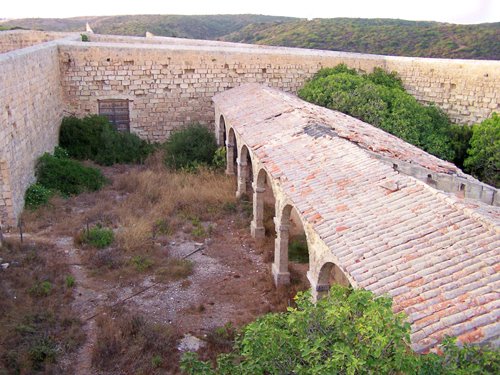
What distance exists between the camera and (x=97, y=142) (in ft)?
55.2

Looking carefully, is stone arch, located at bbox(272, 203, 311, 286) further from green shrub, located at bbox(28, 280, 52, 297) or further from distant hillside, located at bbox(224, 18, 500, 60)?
distant hillside, located at bbox(224, 18, 500, 60)

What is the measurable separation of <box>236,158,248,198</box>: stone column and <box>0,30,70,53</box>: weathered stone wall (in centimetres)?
1256

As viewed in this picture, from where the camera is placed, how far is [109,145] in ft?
54.7

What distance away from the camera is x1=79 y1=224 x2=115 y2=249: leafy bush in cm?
1097

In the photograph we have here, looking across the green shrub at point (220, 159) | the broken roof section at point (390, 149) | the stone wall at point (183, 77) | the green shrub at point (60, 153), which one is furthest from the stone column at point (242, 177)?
the green shrub at point (60, 153)

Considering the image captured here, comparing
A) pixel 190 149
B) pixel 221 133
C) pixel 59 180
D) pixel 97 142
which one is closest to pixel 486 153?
pixel 221 133

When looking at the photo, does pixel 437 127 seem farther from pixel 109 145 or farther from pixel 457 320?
pixel 457 320

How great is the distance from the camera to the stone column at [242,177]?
43.1 feet

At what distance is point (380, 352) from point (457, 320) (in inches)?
44.6

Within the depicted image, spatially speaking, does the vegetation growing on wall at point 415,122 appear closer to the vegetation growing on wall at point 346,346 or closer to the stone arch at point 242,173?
the stone arch at point 242,173

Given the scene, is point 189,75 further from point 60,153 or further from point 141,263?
point 141,263

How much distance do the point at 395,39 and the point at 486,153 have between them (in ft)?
86.7

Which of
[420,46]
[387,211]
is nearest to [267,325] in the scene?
[387,211]

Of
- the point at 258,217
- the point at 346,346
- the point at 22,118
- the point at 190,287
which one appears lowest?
the point at 190,287
